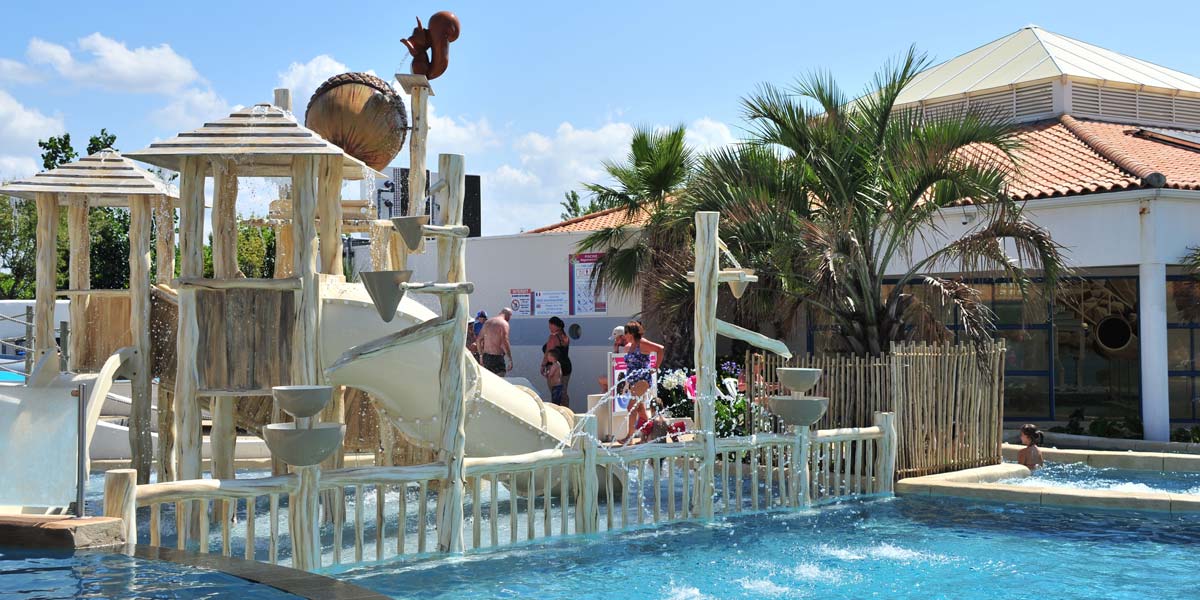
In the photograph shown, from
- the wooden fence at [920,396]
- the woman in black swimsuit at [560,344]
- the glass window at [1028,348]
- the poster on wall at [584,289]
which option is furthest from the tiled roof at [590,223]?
the wooden fence at [920,396]

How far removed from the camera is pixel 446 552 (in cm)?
822

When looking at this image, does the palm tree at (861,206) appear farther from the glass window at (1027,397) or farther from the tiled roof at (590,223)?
the tiled roof at (590,223)

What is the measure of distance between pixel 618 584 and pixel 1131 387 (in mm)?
13047

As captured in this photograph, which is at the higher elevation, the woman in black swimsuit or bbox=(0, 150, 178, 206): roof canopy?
bbox=(0, 150, 178, 206): roof canopy

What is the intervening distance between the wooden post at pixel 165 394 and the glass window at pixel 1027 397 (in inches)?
481

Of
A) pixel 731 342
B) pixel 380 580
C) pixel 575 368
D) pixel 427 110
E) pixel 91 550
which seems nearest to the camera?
pixel 91 550

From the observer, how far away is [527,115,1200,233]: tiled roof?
633 inches

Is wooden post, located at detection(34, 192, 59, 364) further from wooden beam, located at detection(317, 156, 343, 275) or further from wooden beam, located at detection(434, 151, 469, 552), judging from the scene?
wooden beam, located at detection(434, 151, 469, 552)

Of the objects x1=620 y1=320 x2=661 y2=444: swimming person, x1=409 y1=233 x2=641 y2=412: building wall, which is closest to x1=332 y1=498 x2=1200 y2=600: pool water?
x1=620 y1=320 x2=661 y2=444: swimming person

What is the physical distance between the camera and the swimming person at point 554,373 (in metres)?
18.4

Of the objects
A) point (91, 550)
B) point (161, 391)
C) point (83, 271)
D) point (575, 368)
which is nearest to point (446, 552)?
point (91, 550)

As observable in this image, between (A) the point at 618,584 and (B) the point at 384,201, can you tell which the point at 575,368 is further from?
(A) the point at 618,584

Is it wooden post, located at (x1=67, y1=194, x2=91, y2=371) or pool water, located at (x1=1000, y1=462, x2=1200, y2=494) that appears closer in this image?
wooden post, located at (x1=67, y1=194, x2=91, y2=371)

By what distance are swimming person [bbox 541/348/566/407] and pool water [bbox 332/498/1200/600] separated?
26.3 feet
